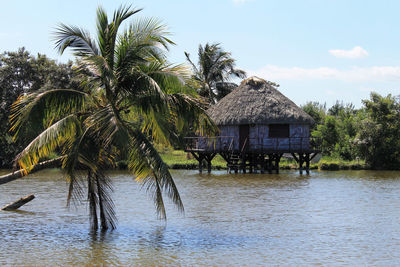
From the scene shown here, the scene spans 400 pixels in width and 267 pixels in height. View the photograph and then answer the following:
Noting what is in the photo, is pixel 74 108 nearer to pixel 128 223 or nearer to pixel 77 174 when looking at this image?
pixel 77 174

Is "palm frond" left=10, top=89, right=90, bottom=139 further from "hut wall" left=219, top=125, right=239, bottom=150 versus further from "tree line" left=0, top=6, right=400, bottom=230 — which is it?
"hut wall" left=219, top=125, right=239, bottom=150

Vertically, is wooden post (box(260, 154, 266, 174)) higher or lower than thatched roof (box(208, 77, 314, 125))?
lower

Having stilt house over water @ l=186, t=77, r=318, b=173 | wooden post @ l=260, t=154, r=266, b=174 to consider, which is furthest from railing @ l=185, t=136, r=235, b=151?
wooden post @ l=260, t=154, r=266, b=174

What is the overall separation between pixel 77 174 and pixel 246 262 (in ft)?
12.9

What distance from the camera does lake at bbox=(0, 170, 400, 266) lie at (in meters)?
11.0

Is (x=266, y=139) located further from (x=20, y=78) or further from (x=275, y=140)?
(x=20, y=78)

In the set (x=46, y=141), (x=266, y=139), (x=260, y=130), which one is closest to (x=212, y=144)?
(x=260, y=130)

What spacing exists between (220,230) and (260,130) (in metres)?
19.9

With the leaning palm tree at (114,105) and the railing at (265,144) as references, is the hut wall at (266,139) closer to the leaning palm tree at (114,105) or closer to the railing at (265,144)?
the railing at (265,144)

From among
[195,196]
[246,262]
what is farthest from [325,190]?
[246,262]

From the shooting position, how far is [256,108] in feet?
111

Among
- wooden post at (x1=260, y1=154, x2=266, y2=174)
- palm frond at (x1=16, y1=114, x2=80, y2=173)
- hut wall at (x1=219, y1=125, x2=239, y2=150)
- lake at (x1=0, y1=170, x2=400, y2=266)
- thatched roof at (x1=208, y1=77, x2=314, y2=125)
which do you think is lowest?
lake at (x1=0, y1=170, x2=400, y2=266)

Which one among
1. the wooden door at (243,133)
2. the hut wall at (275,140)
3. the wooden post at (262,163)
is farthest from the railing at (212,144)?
the wooden post at (262,163)

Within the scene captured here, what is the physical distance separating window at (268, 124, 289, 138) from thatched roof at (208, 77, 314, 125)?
24.8 inches
